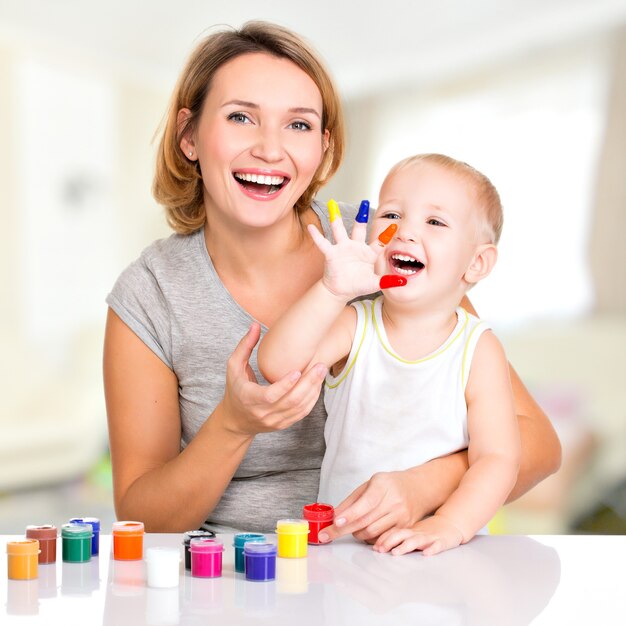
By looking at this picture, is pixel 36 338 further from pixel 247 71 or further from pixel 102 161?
pixel 247 71

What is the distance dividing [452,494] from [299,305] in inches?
11.8

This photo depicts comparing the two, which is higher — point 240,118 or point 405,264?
point 240,118

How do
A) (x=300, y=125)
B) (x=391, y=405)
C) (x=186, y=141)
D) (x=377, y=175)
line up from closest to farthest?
1. (x=391, y=405)
2. (x=300, y=125)
3. (x=186, y=141)
4. (x=377, y=175)

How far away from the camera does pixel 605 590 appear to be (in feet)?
3.04

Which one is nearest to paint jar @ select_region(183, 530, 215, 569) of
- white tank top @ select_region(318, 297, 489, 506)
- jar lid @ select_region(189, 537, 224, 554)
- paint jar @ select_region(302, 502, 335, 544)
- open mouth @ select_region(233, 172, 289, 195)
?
jar lid @ select_region(189, 537, 224, 554)

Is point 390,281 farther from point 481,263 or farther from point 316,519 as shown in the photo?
point 316,519

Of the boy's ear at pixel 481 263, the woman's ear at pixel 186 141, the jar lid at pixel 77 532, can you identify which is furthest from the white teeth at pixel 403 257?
the jar lid at pixel 77 532

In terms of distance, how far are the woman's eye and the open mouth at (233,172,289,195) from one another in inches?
3.3

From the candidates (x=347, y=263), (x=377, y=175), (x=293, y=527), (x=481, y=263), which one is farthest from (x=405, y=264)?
(x=377, y=175)

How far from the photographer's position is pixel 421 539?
3.41 ft

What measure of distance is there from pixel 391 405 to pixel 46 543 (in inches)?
21.2

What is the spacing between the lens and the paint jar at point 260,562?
2.95 feet

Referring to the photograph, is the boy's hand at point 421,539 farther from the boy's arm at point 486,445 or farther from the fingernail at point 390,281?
Answer: the fingernail at point 390,281

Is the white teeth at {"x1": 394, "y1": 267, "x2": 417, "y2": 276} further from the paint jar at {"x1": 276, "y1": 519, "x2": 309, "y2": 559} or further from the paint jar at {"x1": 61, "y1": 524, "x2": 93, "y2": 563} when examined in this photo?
the paint jar at {"x1": 61, "y1": 524, "x2": 93, "y2": 563}
